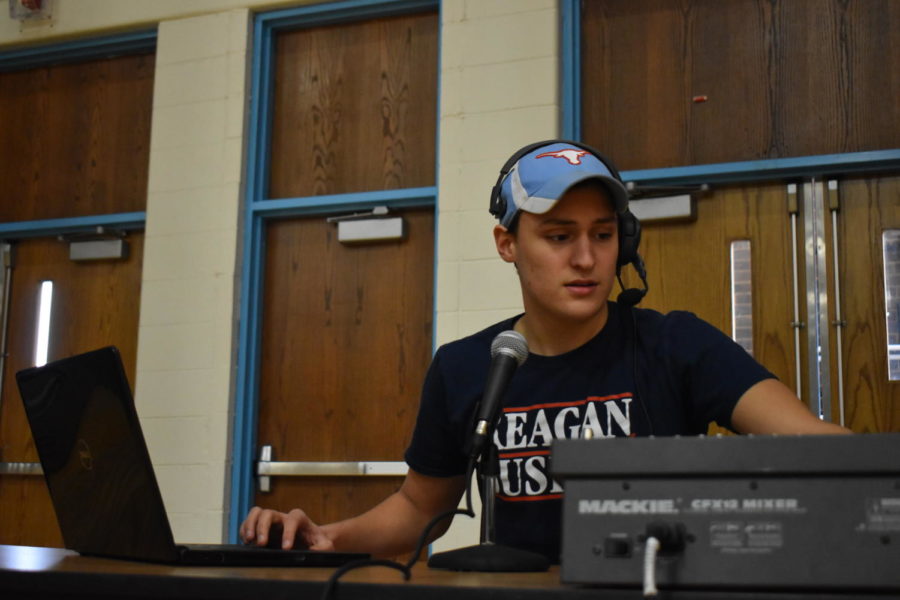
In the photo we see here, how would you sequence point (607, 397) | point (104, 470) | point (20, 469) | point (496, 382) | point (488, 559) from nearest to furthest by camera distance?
1. point (488, 559)
2. point (496, 382)
3. point (104, 470)
4. point (607, 397)
5. point (20, 469)

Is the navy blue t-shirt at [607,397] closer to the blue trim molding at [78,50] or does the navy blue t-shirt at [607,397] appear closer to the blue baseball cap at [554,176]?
the blue baseball cap at [554,176]

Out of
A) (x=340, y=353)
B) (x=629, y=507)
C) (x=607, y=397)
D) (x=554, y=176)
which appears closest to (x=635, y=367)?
(x=607, y=397)

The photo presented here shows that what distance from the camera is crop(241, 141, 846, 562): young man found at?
1.45 meters

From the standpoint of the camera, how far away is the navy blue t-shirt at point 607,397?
1477mm

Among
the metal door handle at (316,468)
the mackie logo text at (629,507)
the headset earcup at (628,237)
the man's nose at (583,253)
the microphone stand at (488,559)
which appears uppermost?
the headset earcup at (628,237)

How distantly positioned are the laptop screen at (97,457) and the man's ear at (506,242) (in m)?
0.67

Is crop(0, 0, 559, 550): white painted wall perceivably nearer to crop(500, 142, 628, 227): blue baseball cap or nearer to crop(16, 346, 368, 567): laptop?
crop(500, 142, 628, 227): blue baseball cap

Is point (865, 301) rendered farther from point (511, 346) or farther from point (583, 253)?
point (511, 346)

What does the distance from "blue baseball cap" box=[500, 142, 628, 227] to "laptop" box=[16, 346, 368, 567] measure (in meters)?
0.56

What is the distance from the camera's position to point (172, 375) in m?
3.74

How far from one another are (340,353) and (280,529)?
2244mm

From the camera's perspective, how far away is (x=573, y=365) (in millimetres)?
1589

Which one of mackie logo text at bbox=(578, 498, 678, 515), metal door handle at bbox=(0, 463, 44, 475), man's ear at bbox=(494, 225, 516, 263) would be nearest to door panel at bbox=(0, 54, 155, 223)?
metal door handle at bbox=(0, 463, 44, 475)

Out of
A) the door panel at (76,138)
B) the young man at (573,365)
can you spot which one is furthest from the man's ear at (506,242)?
the door panel at (76,138)
